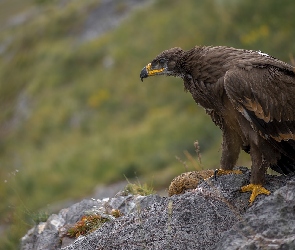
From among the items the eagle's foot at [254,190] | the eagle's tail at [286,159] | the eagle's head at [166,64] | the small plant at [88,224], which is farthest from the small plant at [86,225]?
the eagle's tail at [286,159]

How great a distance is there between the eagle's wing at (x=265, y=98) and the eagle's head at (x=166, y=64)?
899 mm

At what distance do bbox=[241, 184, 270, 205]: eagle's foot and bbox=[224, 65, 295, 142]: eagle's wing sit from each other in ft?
1.67

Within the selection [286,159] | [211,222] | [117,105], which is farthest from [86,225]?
[117,105]

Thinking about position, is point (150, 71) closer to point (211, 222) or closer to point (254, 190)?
point (254, 190)

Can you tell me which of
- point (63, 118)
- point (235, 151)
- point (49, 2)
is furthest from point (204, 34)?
point (49, 2)

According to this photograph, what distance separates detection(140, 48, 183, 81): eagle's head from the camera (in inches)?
257

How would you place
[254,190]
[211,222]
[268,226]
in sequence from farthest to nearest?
[254,190], [211,222], [268,226]

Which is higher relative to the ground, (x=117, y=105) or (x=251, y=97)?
(x=251, y=97)

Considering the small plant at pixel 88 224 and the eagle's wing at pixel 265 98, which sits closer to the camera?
the eagle's wing at pixel 265 98

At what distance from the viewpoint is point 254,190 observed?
19.1ft

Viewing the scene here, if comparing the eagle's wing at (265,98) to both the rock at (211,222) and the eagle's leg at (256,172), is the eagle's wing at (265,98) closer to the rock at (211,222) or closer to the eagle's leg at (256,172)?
the eagle's leg at (256,172)

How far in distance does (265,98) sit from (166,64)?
138cm

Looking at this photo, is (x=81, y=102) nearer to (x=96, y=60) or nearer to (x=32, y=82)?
(x=96, y=60)

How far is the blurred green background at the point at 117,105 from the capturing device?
22.6 meters
